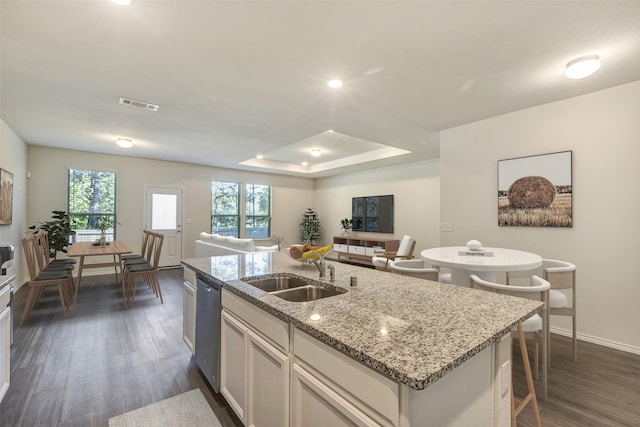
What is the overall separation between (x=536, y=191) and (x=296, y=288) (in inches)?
119

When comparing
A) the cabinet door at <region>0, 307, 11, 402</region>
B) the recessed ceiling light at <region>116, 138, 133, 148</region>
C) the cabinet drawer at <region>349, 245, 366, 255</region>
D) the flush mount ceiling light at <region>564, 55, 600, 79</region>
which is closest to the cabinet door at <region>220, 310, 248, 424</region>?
the cabinet door at <region>0, 307, 11, 402</region>

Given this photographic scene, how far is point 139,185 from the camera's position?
21.1ft

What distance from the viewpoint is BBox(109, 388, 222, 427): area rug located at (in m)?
1.79

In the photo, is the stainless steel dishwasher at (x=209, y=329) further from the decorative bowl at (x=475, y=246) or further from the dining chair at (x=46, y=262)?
the dining chair at (x=46, y=262)

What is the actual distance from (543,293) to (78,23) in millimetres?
3579

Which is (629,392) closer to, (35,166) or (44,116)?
(44,116)

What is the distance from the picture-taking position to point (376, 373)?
86 cm

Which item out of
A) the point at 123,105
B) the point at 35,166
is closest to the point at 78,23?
the point at 123,105

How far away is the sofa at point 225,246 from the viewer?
15.8 feet

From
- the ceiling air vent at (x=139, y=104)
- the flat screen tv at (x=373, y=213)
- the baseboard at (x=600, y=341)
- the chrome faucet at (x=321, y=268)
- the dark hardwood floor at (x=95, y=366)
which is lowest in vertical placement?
the dark hardwood floor at (x=95, y=366)

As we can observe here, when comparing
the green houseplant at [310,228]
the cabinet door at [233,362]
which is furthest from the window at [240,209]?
the cabinet door at [233,362]


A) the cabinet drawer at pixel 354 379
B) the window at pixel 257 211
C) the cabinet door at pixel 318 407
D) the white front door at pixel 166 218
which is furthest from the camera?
the window at pixel 257 211

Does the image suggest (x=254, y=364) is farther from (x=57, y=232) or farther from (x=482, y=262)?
(x=57, y=232)

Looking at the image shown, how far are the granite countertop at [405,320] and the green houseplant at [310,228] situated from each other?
6.76 metres
